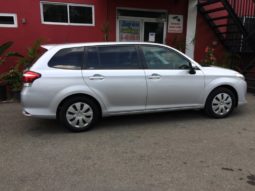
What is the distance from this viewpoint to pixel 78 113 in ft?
14.4

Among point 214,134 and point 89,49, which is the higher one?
point 89,49

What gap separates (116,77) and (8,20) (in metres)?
4.92

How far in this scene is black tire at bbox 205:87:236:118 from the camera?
5078mm

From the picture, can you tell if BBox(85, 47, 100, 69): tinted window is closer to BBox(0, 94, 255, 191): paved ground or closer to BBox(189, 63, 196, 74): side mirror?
BBox(0, 94, 255, 191): paved ground

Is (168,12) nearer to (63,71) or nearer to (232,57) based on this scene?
(232,57)

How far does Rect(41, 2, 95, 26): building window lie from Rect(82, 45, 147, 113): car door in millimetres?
4063

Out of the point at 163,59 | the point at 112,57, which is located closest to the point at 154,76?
the point at 163,59

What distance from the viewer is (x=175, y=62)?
486 cm

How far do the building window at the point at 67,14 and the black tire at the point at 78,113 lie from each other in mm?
4494

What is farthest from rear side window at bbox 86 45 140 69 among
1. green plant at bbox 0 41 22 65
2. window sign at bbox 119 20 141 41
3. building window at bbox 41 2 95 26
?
window sign at bbox 119 20 141 41

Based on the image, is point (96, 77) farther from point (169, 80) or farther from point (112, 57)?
point (169, 80)

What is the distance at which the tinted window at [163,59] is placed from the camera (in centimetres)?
472

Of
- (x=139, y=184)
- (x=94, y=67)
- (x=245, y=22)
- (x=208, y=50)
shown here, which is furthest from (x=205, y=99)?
(x=245, y=22)

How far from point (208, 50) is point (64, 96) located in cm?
646
